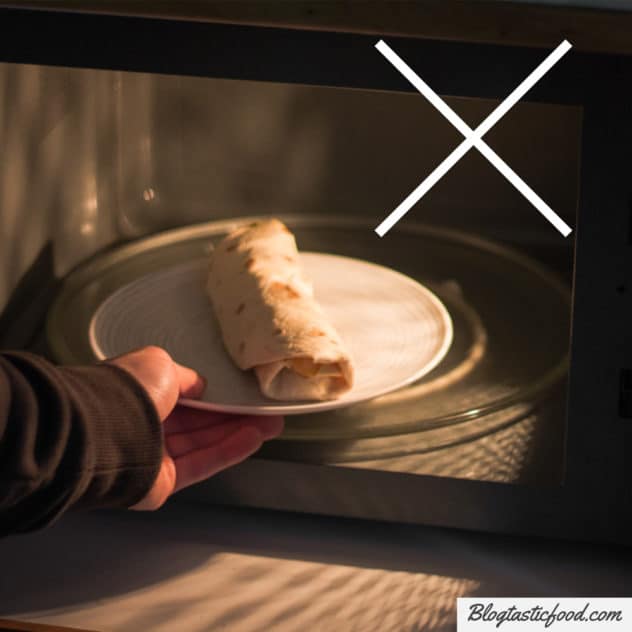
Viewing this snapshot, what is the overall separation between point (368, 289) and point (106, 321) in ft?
0.72

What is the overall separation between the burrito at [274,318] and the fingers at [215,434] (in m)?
0.02

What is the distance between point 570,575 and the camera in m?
0.81

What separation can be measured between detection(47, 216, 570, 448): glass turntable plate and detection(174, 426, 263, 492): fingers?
0.04 meters

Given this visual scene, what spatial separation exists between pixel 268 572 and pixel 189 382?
14 cm

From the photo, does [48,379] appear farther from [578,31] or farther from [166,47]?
[578,31]

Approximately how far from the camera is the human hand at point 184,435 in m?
0.79

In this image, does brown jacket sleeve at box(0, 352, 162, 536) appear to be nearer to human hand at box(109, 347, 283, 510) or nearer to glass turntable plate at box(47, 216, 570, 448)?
human hand at box(109, 347, 283, 510)

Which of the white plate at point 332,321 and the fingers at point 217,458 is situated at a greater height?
the white plate at point 332,321

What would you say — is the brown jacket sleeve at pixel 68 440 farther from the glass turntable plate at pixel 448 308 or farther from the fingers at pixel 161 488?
the glass turntable plate at pixel 448 308

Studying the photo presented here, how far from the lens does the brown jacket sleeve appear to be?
0.68m

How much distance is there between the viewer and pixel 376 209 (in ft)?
3.61

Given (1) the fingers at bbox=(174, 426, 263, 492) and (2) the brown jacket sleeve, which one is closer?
(2) the brown jacket sleeve

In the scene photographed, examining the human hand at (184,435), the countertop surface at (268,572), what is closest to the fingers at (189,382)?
the human hand at (184,435)

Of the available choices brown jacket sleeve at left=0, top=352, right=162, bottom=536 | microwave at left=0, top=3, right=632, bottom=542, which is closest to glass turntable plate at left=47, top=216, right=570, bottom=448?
microwave at left=0, top=3, right=632, bottom=542
